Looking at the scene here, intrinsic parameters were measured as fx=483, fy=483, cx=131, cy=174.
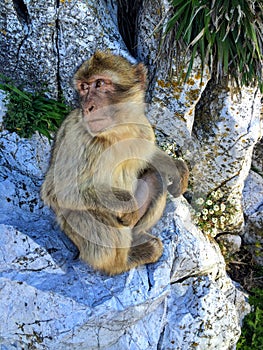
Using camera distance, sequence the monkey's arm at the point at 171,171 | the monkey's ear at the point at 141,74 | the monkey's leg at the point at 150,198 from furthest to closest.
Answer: the monkey's arm at the point at 171,171
the monkey's leg at the point at 150,198
the monkey's ear at the point at 141,74

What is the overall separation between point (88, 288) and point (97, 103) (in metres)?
1.12

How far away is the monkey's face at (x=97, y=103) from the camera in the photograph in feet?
8.80

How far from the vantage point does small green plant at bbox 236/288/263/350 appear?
3805 millimetres

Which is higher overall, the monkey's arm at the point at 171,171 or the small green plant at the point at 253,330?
the monkey's arm at the point at 171,171

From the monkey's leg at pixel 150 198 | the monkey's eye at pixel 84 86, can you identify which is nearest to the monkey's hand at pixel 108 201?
the monkey's leg at pixel 150 198

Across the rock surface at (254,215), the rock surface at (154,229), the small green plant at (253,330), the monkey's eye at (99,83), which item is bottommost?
the small green plant at (253,330)

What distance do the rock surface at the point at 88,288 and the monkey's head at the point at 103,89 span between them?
88 cm

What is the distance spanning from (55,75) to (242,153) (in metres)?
1.65

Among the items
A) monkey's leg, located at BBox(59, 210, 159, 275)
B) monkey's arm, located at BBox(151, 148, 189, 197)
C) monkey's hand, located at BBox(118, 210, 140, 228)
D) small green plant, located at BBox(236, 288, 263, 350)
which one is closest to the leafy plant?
monkey's arm, located at BBox(151, 148, 189, 197)

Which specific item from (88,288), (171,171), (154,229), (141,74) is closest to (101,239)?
(88,288)

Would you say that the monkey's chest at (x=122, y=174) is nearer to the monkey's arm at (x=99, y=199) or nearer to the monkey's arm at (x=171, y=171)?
the monkey's arm at (x=99, y=199)

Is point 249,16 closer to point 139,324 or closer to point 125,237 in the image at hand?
point 125,237

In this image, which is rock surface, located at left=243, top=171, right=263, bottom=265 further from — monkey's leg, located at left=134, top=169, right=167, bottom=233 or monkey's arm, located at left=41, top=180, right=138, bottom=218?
monkey's arm, located at left=41, top=180, right=138, bottom=218

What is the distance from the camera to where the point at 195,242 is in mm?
3482
